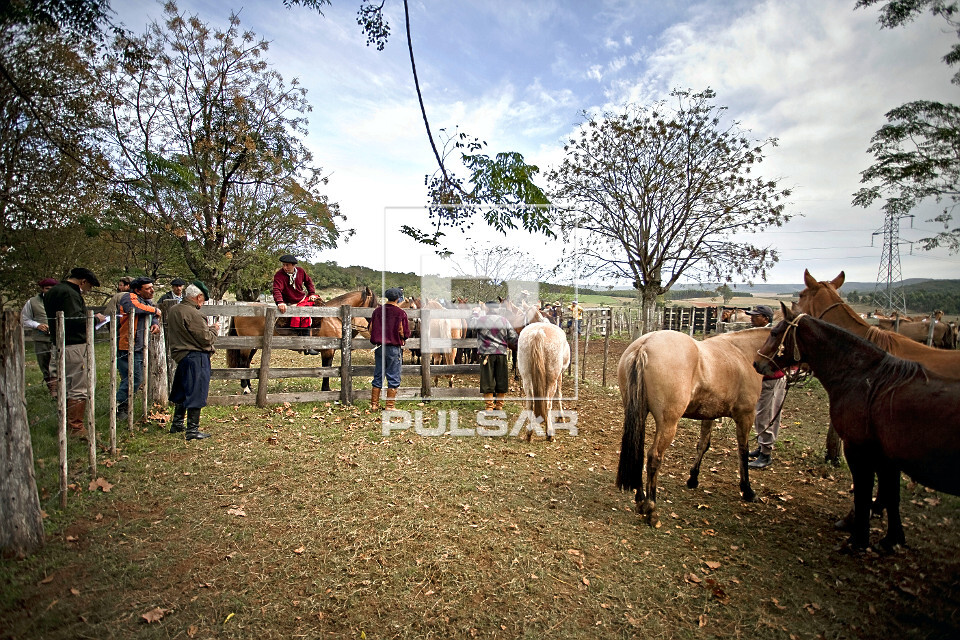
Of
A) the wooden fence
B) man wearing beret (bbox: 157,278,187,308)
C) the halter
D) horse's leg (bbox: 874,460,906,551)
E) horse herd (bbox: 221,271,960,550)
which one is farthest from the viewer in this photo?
Answer: man wearing beret (bbox: 157,278,187,308)

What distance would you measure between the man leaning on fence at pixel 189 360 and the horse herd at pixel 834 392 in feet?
18.2

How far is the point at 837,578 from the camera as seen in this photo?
10.5ft

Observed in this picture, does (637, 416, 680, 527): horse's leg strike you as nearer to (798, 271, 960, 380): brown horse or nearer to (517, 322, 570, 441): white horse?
(798, 271, 960, 380): brown horse

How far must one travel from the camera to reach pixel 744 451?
15.4 feet

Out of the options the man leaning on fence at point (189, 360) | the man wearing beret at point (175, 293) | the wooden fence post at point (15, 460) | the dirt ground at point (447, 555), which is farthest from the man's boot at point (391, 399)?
the wooden fence post at point (15, 460)

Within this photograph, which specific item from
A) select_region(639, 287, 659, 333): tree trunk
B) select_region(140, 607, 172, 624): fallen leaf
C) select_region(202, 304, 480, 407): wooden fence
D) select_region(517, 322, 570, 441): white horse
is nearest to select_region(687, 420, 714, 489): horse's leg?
select_region(517, 322, 570, 441): white horse

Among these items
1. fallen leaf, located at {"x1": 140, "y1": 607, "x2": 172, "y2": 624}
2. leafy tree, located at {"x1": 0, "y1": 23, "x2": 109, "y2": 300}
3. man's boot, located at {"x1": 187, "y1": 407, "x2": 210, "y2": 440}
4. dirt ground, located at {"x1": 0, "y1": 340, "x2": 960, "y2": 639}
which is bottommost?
dirt ground, located at {"x1": 0, "y1": 340, "x2": 960, "y2": 639}

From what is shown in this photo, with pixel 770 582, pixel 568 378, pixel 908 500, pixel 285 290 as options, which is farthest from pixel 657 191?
pixel 770 582

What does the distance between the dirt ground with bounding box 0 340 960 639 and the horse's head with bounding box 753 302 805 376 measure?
1.60 metres

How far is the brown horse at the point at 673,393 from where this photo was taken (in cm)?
412

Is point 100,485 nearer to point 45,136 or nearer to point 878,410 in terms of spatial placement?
point 45,136

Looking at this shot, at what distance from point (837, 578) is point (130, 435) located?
25.5 feet

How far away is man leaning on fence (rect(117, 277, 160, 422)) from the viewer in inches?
232

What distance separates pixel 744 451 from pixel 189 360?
283 inches
